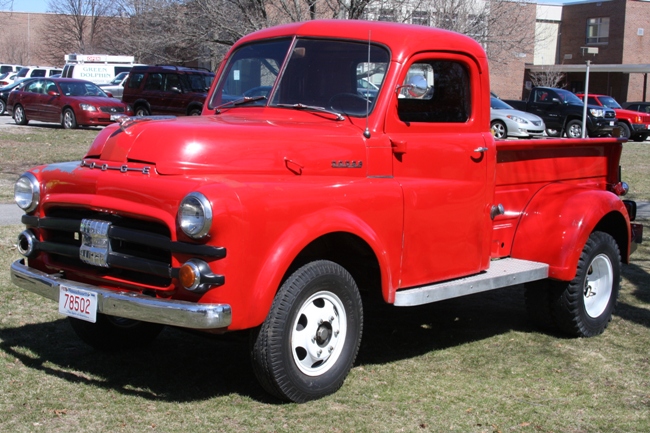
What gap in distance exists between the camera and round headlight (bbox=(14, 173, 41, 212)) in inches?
189

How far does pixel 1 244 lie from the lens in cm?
849

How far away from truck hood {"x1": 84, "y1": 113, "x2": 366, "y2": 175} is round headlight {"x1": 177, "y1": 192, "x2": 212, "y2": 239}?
1.28 ft

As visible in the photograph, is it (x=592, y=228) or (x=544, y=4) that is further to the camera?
(x=544, y=4)

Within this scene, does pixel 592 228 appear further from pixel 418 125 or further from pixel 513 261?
pixel 418 125

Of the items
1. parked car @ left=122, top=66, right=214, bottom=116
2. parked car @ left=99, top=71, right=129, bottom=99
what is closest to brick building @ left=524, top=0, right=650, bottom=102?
parked car @ left=99, top=71, right=129, bottom=99

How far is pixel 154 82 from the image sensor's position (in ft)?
75.7

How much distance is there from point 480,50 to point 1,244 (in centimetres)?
536

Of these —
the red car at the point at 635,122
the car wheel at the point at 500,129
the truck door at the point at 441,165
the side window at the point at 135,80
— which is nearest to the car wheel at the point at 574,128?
the red car at the point at 635,122

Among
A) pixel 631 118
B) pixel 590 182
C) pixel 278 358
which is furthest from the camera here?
pixel 631 118

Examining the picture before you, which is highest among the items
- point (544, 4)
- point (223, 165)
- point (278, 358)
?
point (544, 4)

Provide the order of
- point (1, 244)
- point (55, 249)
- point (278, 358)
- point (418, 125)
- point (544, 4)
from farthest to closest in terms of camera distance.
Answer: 1. point (544, 4)
2. point (1, 244)
3. point (418, 125)
4. point (55, 249)
5. point (278, 358)

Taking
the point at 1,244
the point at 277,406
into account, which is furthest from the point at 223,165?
the point at 1,244

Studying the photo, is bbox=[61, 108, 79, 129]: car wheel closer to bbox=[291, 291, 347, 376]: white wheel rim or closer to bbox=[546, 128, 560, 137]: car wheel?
bbox=[546, 128, 560, 137]: car wheel

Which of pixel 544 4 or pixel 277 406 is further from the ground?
pixel 544 4
